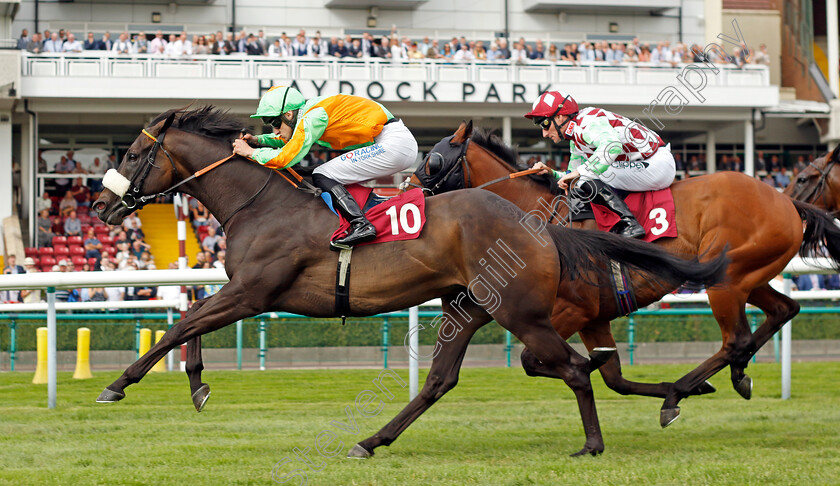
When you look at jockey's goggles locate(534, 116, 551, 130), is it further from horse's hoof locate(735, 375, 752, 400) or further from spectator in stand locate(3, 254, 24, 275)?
spectator in stand locate(3, 254, 24, 275)

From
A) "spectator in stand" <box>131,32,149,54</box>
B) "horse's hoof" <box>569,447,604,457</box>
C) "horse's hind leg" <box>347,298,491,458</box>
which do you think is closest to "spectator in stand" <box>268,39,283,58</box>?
"spectator in stand" <box>131,32,149,54</box>

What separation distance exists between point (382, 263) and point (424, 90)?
14762 mm

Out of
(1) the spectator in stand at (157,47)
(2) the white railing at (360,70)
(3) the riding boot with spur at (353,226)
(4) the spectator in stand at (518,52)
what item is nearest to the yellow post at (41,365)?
(3) the riding boot with spur at (353,226)

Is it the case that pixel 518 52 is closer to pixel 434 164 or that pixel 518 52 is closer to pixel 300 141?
pixel 434 164

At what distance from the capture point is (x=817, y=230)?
6.17 meters

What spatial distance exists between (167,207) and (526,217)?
15460 millimetres

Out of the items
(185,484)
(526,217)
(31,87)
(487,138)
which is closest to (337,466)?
(185,484)

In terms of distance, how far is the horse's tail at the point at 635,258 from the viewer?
15.8 ft

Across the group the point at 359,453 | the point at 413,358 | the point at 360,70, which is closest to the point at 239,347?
the point at 413,358

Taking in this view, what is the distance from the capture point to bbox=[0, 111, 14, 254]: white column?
18634mm

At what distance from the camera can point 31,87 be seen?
17.8 metres

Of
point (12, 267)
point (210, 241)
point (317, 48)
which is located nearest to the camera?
point (12, 267)

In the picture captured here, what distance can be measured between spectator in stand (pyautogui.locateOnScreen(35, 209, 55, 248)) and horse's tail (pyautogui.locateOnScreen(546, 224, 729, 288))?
1404 centimetres

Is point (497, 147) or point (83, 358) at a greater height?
point (497, 147)
